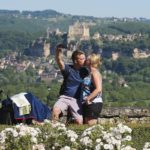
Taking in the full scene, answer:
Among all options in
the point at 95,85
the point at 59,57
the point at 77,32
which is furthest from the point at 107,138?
the point at 77,32

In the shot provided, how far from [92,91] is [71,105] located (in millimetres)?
340

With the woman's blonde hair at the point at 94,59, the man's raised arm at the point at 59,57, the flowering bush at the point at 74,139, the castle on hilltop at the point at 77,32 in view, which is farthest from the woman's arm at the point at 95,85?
the castle on hilltop at the point at 77,32

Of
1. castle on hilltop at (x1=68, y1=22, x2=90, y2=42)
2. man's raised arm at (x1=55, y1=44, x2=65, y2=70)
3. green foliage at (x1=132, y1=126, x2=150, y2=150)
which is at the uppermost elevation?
man's raised arm at (x1=55, y1=44, x2=65, y2=70)

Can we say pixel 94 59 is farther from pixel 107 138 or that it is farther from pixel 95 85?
pixel 107 138

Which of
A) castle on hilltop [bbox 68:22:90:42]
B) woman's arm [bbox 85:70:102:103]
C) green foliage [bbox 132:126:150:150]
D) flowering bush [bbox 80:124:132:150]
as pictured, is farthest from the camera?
castle on hilltop [bbox 68:22:90:42]

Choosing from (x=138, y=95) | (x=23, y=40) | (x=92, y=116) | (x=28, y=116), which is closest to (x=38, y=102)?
(x=28, y=116)

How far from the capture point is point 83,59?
349 inches

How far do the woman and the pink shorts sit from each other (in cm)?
8

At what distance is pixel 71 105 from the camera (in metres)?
8.94

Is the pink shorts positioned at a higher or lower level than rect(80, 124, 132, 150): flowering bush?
lower

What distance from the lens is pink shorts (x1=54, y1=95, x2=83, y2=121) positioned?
892 centimetres

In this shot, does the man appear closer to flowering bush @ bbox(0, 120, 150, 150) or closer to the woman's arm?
the woman's arm

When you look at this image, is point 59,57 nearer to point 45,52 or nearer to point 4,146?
point 4,146

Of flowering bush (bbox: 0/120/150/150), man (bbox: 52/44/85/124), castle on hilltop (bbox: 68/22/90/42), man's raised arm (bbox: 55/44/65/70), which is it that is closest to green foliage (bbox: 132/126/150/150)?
man (bbox: 52/44/85/124)
